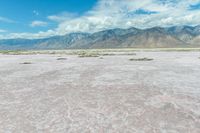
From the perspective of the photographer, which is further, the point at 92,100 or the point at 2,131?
the point at 92,100

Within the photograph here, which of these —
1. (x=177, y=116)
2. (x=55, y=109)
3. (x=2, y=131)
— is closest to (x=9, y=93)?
(x=55, y=109)

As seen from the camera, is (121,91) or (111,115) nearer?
(111,115)

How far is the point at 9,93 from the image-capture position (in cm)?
1297

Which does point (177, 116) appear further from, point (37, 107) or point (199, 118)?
point (37, 107)

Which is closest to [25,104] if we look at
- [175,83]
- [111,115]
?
[111,115]

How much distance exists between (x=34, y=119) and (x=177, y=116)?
5.42 meters

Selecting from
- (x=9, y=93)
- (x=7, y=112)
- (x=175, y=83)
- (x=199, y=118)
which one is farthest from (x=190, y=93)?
(x=9, y=93)

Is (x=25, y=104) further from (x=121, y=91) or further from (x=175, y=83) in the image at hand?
(x=175, y=83)

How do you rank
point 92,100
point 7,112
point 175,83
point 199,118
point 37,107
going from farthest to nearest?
point 175,83 < point 92,100 < point 37,107 < point 7,112 < point 199,118

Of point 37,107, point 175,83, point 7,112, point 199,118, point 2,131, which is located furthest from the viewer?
point 175,83

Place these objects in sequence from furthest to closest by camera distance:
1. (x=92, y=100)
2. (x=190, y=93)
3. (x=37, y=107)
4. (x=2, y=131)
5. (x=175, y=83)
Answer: (x=175, y=83) < (x=190, y=93) < (x=92, y=100) < (x=37, y=107) < (x=2, y=131)

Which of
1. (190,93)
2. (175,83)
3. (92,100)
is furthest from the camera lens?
(175,83)

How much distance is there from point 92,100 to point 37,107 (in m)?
2.66

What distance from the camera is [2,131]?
740 cm
